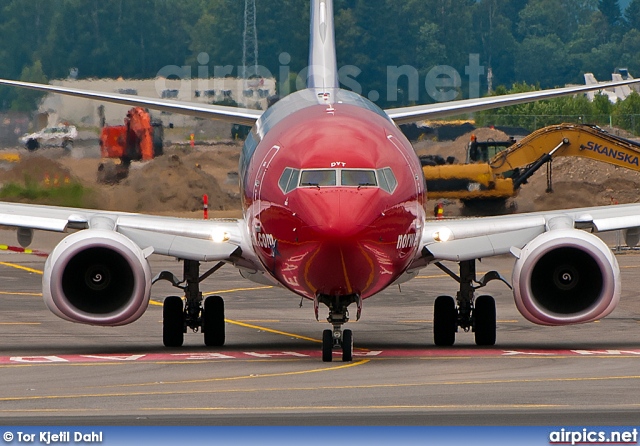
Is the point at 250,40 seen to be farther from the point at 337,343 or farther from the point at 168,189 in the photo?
the point at 337,343

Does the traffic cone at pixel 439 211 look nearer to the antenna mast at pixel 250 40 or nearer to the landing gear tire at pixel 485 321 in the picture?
the antenna mast at pixel 250 40

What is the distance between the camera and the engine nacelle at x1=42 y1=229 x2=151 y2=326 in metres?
20.3

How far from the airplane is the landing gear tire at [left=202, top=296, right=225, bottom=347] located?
0.02 meters

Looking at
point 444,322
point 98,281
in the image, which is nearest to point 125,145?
point 444,322

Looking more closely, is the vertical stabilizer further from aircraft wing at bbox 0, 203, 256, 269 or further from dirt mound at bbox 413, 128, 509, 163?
dirt mound at bbox 413, 128, 509, 163

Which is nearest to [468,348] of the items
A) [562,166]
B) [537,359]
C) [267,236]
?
[537,359]

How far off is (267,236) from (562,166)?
33758 mm

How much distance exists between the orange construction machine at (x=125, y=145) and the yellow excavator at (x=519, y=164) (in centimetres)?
952

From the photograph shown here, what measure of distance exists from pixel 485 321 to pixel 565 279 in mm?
2052

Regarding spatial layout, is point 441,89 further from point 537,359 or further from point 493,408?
point 493,408

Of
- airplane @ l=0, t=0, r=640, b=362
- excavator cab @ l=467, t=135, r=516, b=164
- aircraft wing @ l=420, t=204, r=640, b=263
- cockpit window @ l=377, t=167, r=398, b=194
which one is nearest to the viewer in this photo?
airplane @ l=0, t=0, r=640, b=362

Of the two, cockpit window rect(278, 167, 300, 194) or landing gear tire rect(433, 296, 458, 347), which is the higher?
cockpit window rect(278, 167, 300, 194)

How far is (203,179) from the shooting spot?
45.6m

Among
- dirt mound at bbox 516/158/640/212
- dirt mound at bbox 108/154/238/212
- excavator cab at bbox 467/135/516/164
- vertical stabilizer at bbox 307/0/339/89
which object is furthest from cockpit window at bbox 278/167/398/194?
excavator cab at bbox 467/135/516/164
